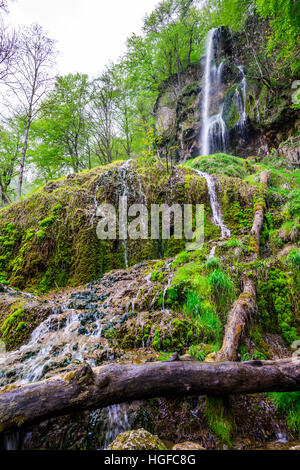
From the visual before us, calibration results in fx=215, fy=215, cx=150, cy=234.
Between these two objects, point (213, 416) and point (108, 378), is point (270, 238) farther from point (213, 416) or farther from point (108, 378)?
point (108, 378)

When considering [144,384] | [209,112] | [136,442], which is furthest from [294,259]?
[209,112]

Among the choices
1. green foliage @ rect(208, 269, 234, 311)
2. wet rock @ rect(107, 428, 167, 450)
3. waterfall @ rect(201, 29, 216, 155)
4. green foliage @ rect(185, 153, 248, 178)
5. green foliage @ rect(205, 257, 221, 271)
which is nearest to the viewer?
wet rock @ rect(107, 428, 167, 450)

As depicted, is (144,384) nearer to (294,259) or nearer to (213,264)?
(213,264)

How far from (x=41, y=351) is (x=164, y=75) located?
872 inches

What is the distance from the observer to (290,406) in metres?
1.90

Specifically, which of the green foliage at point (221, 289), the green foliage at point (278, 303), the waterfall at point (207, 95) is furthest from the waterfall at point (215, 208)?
the waterfall at point (207, 95)

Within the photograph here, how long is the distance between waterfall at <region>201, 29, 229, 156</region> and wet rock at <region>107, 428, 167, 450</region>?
13.7 metres

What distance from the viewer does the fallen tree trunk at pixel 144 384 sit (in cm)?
153

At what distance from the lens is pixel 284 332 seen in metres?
2.85

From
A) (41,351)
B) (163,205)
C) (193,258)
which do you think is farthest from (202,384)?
(163,205)

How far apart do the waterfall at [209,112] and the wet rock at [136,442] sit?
13.7 metres

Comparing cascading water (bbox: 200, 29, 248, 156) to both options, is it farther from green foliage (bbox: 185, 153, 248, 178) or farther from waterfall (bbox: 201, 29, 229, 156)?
green foliage (bbox: 185, 153, 248, 178)

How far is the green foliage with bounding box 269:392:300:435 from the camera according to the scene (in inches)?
71.4

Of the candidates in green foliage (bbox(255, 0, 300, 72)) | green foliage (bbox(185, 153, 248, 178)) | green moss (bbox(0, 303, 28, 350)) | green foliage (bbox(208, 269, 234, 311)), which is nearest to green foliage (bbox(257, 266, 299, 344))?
green foliage (bbox(208, 269, 234, 311))
